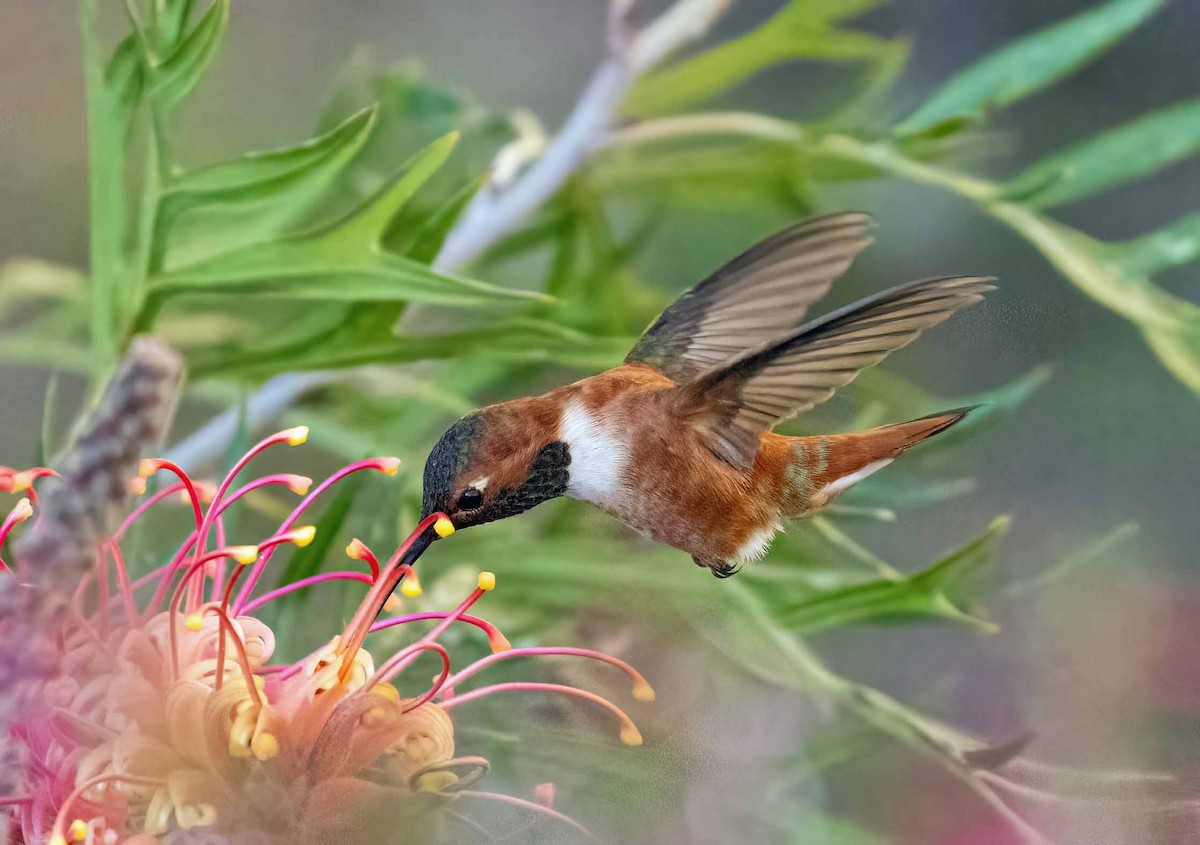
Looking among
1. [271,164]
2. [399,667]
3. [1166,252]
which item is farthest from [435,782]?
[1166,252]

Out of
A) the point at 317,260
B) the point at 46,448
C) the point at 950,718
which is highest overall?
the point at 317,260

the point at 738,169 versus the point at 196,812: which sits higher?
the point at 738,169

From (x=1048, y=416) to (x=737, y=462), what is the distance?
0.21 metres

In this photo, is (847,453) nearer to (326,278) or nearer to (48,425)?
(326,278)

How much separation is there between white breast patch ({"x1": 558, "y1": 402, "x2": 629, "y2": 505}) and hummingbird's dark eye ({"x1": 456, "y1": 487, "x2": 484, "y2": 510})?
0.16 ft

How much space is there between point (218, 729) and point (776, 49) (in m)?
0.48

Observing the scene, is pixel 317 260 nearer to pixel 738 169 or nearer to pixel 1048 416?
pixel 738 169

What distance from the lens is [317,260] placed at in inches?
24.1

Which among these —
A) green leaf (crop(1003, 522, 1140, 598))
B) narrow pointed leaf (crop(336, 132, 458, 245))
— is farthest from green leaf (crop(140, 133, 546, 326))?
green leaf (crop(1003, 522, 1140, 598))

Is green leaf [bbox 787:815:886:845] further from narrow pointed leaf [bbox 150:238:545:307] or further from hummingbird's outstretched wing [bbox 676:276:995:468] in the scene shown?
narrow pointed leaf [bbox 150:238:545:307]

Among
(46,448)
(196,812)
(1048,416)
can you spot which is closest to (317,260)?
(46,448)

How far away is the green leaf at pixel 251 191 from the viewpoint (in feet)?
1.99

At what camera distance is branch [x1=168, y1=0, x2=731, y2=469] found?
601 mm

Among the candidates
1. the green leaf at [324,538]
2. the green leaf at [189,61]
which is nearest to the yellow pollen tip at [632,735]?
the green leaf at [324,538]
